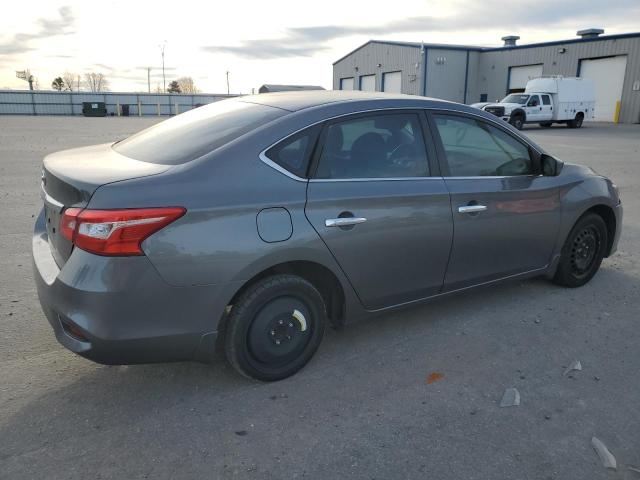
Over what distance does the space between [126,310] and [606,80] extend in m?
39.2

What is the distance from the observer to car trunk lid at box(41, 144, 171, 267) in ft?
8.82

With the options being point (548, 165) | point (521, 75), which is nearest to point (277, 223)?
point (548, 165)

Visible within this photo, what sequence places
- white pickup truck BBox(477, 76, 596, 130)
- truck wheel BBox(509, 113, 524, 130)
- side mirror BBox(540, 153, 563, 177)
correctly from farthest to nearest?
white pickup truck BBox(477, 76, 596, 130) < truck wheel BBox(509, 113, 524, 130) < side mirror BBox(540, 153, 563, 177)

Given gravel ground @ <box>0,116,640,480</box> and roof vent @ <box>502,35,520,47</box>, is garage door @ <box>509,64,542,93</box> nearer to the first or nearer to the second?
roof vent @ <box>502,35,520,47</box>

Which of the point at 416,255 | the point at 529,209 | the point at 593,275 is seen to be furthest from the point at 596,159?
the point at 416,255

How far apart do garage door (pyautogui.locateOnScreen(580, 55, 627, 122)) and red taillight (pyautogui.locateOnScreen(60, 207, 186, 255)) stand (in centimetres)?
3759

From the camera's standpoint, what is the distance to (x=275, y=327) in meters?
3.12

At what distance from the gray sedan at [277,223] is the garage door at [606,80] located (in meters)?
35.5

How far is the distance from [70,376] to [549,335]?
3163 millimetres

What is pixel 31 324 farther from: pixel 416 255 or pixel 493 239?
pixel 493 239

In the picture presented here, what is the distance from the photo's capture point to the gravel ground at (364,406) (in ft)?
8.21

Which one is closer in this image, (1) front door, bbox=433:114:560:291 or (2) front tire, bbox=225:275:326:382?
(2) front tire, bbox=225:275:326:382

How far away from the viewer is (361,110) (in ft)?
11.2

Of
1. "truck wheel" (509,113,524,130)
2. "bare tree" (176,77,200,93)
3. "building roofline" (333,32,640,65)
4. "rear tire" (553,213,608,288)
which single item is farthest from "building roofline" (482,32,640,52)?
"bare tree" (176,77,200,93)
